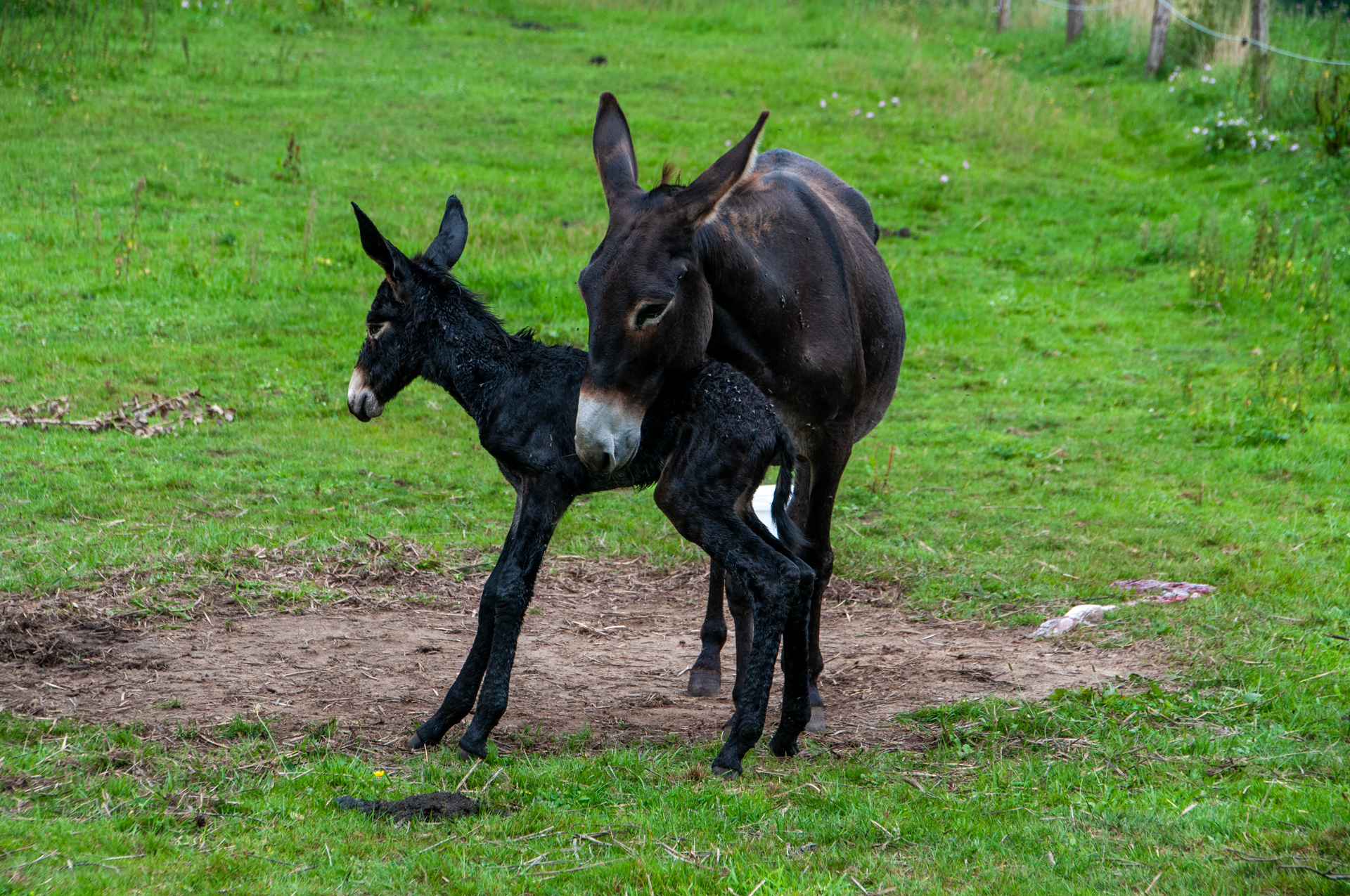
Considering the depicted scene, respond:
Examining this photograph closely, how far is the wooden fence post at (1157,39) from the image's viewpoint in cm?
1923

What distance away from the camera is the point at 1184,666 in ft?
17.3

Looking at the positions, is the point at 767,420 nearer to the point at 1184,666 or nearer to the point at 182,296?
the point at 1184,666

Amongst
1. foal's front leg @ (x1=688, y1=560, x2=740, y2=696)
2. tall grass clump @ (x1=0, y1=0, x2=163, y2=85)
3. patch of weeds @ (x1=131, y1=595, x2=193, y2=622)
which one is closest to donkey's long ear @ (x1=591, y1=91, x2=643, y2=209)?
foal's front leg @ (x1=688, y1=560, x2=740, y2=696)

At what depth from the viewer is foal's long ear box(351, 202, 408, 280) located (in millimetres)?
4660

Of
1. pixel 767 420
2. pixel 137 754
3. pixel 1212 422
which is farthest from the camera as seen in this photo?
pixel 1212 422

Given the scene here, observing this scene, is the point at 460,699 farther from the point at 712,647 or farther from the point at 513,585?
the point at 712,647

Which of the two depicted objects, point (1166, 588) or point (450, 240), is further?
point (1166, 588)

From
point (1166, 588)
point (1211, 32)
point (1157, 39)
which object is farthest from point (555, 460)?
point (1157, 39)

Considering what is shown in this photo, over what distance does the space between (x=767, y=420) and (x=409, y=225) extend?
8463 mm

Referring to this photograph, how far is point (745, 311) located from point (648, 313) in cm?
62

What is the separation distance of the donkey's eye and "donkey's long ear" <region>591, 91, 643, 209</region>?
1.91 ft

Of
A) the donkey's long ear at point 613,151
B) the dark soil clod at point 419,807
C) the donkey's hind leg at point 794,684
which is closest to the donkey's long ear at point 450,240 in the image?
the donkey's long ear at point 613,151

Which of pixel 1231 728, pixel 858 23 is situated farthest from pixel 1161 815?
pixel 858 23

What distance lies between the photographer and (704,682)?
5488mm
